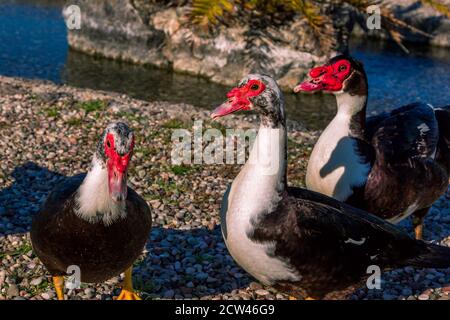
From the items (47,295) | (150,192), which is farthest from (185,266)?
(150,192)

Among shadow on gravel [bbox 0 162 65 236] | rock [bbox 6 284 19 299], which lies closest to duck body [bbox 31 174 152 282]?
rock [bbox 6 284 19 299]

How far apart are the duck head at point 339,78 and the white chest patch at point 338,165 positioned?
0.32 meters

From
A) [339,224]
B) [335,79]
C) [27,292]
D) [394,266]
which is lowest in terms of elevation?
[27,292]

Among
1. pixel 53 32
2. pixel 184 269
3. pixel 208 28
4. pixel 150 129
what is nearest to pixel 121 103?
pixel 150 129

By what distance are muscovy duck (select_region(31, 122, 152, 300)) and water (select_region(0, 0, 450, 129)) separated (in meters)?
9.56

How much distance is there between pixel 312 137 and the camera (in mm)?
10898

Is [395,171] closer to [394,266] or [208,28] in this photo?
[394,266]

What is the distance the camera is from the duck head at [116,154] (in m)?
4.25

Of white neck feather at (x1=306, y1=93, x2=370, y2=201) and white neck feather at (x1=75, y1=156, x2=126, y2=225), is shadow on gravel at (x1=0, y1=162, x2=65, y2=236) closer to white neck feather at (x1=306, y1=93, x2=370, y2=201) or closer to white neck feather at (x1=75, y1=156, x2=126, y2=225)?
white neck feather at (x1=75, y1=156, x2=126, y2=225)

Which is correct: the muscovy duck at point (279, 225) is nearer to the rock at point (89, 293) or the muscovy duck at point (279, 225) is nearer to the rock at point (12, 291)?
the rock at point (89, 293)

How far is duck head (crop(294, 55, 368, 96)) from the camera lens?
596 centimetres

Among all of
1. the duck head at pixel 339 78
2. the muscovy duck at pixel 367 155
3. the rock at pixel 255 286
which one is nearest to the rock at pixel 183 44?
the muscovy duck at pixel 367 155

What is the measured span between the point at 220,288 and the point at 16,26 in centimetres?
1735

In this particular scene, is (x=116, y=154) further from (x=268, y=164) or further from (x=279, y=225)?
(x=279, y=225)
